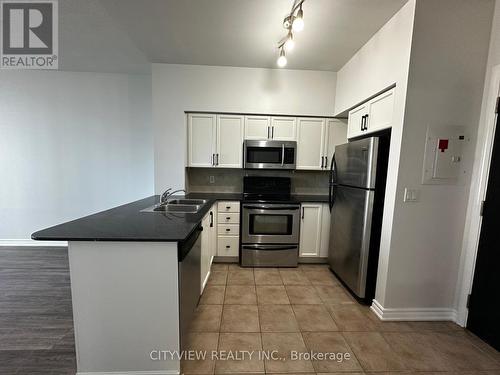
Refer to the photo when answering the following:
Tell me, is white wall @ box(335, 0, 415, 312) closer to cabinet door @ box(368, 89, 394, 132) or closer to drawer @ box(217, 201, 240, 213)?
cabinet door @ box(368, 89, 394, 132)

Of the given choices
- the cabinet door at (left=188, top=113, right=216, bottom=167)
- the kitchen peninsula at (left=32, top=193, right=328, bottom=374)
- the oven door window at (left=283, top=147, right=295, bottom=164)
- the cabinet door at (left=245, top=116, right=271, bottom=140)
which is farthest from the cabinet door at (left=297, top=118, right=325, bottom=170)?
the kitchen peninsula at (left=32, top=193, right=328, bottom=374)

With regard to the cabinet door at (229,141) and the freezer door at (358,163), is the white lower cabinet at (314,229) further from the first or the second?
the cabinet door at (229,141)

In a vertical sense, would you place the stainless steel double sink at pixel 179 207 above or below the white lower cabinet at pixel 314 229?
above

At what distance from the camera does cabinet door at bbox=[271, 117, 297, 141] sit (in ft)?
10.3

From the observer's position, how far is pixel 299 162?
3.23 metres

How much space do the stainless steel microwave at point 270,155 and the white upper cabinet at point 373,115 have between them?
2.62 feet

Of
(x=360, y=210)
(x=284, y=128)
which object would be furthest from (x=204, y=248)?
(x=284, y=128)

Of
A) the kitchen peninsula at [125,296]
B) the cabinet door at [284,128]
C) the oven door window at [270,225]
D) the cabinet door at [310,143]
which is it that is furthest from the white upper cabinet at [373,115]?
the kitchen peninsula at [125,296]

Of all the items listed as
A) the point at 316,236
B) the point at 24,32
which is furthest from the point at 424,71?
the point at 24,32

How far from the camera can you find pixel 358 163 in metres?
2.24

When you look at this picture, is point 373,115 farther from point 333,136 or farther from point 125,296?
point 125,296

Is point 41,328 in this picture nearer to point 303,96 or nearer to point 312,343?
point 312,343

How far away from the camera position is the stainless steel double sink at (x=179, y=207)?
216 centimetres

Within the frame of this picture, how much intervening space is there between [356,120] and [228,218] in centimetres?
203
